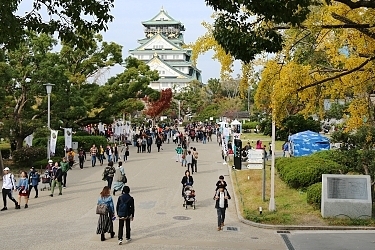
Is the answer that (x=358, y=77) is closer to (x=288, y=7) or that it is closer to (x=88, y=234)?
(x=288, y=7)

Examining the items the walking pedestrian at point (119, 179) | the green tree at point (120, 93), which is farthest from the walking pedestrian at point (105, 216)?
the green tree at point (120, 93)

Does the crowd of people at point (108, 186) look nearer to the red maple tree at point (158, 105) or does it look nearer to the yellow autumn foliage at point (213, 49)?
the yellow autumn foliage at point (213, 49)

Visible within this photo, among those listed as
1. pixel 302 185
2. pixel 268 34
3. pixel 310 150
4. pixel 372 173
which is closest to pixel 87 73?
pixel 310 150

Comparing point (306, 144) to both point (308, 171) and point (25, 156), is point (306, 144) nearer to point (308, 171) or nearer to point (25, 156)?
point (308, 171)

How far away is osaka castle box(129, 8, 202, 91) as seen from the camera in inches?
3851

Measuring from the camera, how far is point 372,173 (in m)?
16.9

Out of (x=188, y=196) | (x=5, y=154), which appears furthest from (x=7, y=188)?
(x=5, y=154)

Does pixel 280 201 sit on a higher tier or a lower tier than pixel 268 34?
lower

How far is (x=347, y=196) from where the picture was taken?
15.5m

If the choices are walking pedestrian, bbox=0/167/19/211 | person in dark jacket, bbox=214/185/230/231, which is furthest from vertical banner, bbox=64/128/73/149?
person in dark jacket, bbox=214/185/230/231

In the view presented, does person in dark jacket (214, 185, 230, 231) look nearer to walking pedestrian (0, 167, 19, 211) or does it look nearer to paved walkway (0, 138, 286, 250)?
paved walkway (0, 138, 286, 250)

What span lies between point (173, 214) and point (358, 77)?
23.4ft

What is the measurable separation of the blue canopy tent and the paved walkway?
32.9 ft

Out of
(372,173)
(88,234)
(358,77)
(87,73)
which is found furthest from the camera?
(87,73)
